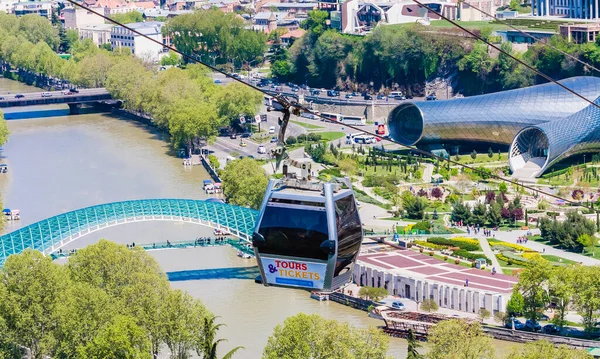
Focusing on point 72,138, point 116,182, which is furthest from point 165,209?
point 72,138

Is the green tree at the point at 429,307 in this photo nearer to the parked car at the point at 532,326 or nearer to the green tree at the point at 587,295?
the parked car at the point at 532,326

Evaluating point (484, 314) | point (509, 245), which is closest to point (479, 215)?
point (509, 245)

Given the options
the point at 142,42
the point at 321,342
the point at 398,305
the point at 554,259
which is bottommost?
the point at 398,305

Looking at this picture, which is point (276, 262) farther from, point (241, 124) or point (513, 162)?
point (241, 124)

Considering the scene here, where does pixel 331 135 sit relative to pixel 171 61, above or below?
below

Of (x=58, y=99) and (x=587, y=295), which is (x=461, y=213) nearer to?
(x=587, y=295)

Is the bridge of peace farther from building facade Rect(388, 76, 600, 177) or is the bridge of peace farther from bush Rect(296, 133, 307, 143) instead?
bush Rect(296, 133, 307, 143)
